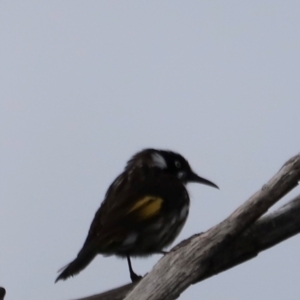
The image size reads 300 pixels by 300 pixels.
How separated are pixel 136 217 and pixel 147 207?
0.45 ft

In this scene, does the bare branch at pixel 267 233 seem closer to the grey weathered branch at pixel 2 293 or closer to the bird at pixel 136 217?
the bird at pixel 136 217

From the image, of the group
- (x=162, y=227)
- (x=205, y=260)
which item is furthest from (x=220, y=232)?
(x=162, y=227)

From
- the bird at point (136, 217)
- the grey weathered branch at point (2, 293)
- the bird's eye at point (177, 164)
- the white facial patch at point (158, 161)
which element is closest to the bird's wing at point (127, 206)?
the bird at point (136, 217)

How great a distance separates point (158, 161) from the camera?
7051 mm

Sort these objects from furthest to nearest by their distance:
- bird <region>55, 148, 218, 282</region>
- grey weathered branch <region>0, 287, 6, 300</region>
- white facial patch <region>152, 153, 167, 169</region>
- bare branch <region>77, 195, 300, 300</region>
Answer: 1. white facial patch <region>152, 153, 167, 169</region>
2. bird <region>55, 148, 218, 282</region>
3. bare branch <region>77, 195, 300, 300</region>
4. grey weathered branch <region>0, 287, 6, 300</region>

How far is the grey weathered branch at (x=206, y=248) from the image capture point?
4.31 meters

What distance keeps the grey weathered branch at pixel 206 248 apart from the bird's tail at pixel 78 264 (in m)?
0.89

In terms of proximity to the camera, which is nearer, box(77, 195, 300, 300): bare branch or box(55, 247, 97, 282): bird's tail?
box(77, 195, 300, 300): bare branch

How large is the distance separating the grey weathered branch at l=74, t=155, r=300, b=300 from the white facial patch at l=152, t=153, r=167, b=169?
2.48m

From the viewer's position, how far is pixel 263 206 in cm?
432

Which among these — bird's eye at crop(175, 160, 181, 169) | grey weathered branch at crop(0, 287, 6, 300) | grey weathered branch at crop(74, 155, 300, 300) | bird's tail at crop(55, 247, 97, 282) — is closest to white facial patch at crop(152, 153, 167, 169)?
bird's eye at crop(175, 160, 181, 169)

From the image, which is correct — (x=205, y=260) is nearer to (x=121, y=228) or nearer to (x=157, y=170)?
(x=121, y=228)

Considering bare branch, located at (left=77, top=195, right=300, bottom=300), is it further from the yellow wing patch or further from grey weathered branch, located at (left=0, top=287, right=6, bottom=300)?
grey weathered branch, located at (left=0, top=287, right=6, bottom=300)

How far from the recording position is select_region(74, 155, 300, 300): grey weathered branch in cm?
431
